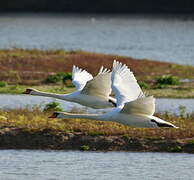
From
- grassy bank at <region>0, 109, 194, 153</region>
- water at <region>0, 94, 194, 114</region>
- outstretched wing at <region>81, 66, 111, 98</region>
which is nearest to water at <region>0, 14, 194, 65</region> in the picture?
water at <region>0, 94, 194, 114</region>

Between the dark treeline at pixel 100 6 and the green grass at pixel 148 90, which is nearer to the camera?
the green grass at pixel 148 90

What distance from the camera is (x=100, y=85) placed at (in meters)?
22.5

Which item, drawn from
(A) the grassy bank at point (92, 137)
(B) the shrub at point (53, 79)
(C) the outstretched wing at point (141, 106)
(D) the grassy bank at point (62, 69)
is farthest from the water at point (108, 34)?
(C) the outstretched wing at point (141, 106)

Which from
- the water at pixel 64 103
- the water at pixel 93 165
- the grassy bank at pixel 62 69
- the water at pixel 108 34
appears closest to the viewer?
the water at pixel 93 165

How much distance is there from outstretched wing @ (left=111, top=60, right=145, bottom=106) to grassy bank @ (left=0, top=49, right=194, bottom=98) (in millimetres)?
11388

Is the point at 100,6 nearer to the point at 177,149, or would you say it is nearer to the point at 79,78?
the point at 79,78

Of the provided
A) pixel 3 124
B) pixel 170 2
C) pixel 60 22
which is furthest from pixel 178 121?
pixel 170 2

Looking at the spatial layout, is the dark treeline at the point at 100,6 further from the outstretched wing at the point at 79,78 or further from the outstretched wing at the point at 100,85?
the outstretched wing at the point at 100,85

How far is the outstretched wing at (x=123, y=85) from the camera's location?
21.2 m

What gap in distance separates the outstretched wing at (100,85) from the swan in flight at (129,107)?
1016mm

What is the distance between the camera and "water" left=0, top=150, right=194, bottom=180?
853 inches

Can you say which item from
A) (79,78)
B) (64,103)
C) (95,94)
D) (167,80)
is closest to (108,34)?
(167,80)

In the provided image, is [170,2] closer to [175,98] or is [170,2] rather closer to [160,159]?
[175,98]

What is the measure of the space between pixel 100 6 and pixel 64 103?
7049 cm
